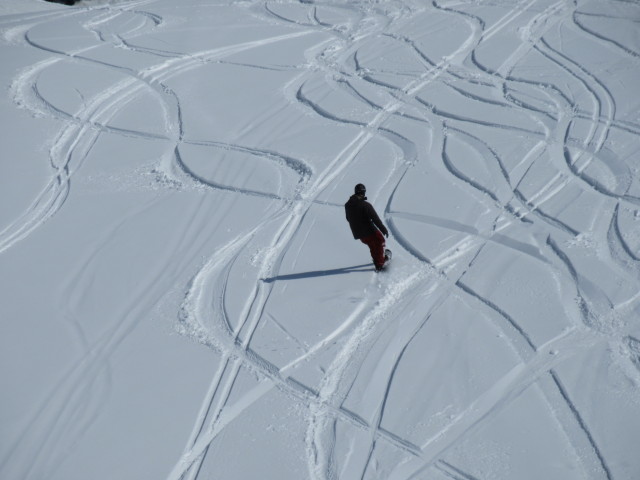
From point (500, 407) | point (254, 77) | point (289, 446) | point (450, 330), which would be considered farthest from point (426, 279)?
point (254, 77)

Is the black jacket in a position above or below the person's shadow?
above

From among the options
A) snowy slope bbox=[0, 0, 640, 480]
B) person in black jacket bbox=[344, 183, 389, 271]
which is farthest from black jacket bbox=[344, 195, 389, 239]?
snowy slope bbox=[0, 0, 640, 480]

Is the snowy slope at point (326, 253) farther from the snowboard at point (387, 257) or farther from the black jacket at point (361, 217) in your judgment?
the black jacket at point (361, 217)

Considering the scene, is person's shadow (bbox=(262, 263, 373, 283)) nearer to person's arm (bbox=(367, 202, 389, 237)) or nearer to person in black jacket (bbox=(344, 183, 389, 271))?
person in black jacket (bbox=(344, 183, 389, 271))

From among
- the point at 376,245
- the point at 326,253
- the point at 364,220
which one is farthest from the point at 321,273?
the point at 364,220

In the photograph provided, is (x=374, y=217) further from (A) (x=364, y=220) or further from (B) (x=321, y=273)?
(B) (x=321, y=273)

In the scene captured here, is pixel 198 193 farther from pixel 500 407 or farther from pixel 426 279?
pixel 500 407
